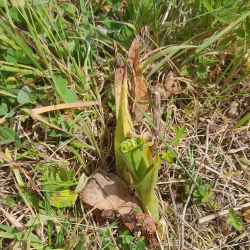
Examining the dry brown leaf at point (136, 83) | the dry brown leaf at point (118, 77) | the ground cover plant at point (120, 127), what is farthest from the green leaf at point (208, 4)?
the dry brown leaf at point (118, 77)

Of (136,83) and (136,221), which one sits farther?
(136,83)

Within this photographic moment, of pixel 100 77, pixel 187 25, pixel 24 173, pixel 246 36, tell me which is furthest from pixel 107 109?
pixel 246 36

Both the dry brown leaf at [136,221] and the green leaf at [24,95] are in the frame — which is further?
the green leaf at [24,95]

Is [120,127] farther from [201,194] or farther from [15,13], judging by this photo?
[15,13]

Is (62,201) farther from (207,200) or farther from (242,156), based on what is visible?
(242,156)

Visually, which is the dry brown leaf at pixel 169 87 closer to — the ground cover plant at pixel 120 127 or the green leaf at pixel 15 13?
the ground cover plant at pixel 120 127

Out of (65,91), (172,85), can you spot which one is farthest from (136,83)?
(65,91)

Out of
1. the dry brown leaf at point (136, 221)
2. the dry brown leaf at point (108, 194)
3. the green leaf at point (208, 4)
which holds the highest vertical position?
the green leaf at point (208, 4)
